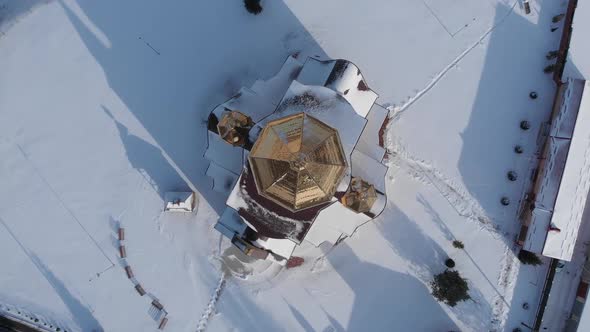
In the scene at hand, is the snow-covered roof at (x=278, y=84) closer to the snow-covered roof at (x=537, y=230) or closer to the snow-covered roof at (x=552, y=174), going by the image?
the snow-covered roof at (x=552, y=174)

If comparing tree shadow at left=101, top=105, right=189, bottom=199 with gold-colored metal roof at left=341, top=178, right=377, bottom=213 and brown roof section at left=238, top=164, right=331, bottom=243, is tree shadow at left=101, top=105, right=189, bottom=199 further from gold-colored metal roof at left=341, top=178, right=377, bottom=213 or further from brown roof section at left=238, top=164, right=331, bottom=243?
gold-colored metal roof at left=341, top=178, right=377, bottom=213

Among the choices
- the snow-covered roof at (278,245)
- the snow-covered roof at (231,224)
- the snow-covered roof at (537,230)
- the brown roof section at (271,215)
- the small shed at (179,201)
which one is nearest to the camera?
the brown roof section at (271,215)

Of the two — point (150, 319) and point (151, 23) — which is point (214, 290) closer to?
point (150, 319)

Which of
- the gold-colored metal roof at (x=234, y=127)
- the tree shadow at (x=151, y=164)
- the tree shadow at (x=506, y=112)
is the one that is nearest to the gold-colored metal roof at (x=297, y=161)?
the gold-colored metal roof at (x=234, y=127)

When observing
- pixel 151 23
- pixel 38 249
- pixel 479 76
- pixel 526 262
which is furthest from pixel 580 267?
pixel 38 249

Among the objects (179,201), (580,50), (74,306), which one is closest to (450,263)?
(580,50)
